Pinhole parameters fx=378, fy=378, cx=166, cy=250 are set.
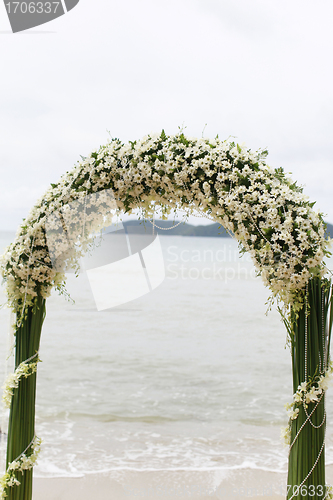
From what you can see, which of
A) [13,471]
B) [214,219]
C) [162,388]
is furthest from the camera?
[162,388]

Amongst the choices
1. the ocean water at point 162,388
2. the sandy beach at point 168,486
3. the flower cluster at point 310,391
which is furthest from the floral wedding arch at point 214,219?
the ocean water at point 162,388

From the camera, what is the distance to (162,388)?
6340mm

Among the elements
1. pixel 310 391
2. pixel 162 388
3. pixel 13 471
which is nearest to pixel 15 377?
pixel 13 471

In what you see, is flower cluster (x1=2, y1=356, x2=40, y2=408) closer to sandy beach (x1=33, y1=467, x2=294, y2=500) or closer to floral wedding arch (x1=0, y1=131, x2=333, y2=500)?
floral wedding arch (x1=0, y1=131, x2=333, y2=500)

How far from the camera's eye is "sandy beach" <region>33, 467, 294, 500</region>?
10.3ft

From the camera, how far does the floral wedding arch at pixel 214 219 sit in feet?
6.12

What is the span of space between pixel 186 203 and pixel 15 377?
142cm

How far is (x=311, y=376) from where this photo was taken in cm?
189

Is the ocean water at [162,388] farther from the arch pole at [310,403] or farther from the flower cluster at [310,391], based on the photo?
the flower cluster at [310,391]

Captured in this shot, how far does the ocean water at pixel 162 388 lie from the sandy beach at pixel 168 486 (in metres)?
0.17

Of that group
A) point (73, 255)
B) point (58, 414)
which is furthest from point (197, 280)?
point (73, 255)

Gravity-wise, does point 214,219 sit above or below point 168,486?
above

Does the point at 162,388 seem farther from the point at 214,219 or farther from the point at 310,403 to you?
the point at 214,219

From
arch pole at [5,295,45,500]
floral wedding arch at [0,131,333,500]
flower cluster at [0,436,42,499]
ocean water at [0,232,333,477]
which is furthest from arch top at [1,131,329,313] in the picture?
ocean water at [0,232,333,477]
